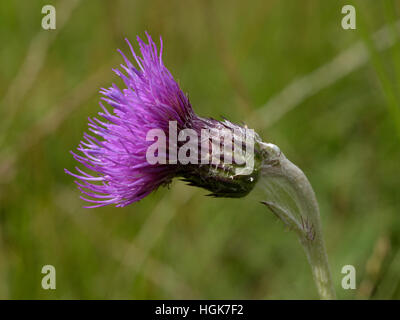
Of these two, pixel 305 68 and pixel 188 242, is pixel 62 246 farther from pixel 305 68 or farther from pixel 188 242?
pixel 305 68

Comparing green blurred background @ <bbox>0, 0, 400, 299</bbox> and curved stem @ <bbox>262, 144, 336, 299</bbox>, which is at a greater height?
green blurred background @ <bbox>0, 0, 400, 299</bbox>

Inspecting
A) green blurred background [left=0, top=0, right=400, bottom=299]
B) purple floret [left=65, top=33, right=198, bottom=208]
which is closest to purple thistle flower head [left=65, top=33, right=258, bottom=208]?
purple floret [left=65, top=33, right=198, bottom=208]

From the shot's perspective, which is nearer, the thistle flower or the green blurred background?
the thistle flower

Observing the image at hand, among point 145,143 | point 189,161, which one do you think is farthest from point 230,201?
point 145,143

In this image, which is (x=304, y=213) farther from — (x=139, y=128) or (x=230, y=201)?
(x=230, y=201)

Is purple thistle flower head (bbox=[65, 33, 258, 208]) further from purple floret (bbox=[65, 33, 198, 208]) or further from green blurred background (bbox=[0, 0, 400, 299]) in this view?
green blurred background (bbox=[0, 0, 400, 299])
